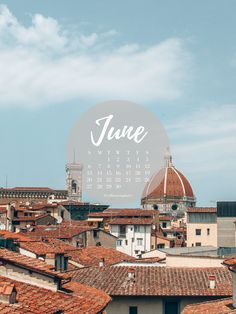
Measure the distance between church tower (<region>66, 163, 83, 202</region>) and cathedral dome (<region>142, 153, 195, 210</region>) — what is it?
17.4m

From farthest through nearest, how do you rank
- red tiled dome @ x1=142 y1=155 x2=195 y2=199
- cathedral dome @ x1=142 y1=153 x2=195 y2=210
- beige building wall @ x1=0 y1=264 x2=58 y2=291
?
1. red tiled dome @ x1=142 y1=155 x2=195 y2=199
2. cathedral dome @ x1=142 y1=153 x2=195 y2=210
3. beige building wall @ x1=0 y1=264 x2=58 y2=291

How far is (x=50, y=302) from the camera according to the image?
14.6 metres

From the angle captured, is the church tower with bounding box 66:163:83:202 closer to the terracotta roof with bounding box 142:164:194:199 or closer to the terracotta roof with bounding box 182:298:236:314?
the terracotta roof with bounding box 142:164:194:199

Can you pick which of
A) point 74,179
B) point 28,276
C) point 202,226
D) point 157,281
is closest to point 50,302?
point 28,276

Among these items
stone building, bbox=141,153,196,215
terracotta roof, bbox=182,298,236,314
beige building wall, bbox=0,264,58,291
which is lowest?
terracotta roof, bbox=182,298,236,314

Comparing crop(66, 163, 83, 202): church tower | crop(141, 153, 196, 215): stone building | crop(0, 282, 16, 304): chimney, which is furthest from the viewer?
crop(141, 153, 196, 215): stone building

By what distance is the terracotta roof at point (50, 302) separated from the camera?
12730 mm

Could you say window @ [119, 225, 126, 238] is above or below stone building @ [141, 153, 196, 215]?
below

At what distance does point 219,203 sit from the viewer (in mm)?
57250

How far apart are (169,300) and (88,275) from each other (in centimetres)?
489

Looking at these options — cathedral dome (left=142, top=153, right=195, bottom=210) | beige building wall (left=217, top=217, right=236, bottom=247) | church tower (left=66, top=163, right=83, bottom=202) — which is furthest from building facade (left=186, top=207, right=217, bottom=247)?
cathedral dome (left=142, top=153, right=195, bottom=210)

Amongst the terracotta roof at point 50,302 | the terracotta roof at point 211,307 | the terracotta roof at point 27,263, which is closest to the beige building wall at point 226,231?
the terracotta roof at point 211,307

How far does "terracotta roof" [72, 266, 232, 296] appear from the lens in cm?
2416

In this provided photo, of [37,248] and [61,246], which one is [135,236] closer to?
[61,246]
